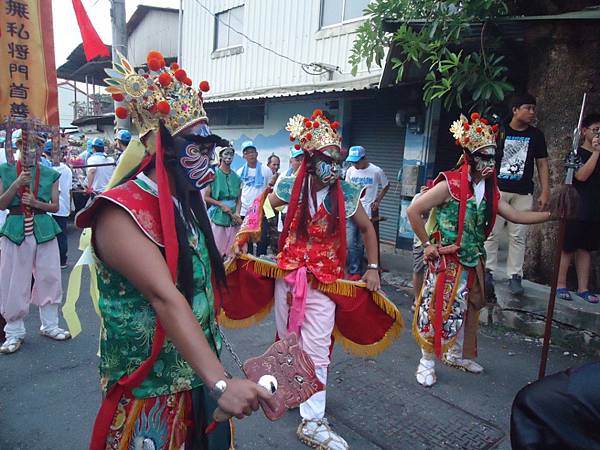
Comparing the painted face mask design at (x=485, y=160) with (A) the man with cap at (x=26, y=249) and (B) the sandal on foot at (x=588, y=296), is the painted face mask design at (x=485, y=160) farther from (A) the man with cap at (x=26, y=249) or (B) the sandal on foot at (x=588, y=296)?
(A) the man with cap at (x=26, y=249)

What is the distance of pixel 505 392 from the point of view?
3799mm

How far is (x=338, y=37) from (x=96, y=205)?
9.20m

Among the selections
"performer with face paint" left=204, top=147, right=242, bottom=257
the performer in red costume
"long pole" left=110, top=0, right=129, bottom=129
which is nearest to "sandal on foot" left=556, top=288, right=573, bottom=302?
the performer in red costume

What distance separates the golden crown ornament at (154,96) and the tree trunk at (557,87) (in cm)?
465

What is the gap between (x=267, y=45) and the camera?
38.6ft

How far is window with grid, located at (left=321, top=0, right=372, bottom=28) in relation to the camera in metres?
9.30

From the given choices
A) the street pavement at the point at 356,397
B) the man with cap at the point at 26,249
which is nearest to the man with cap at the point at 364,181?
the street pavement at the point at 356,397

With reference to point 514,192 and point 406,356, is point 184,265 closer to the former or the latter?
point 406,356

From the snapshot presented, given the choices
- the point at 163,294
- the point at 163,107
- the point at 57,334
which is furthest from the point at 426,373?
the point at 57,334

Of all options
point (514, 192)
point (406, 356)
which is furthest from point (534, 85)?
point (406, 356)

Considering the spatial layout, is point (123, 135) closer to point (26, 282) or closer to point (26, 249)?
point (26, 249)

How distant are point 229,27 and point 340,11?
Answer: 443 centimetres

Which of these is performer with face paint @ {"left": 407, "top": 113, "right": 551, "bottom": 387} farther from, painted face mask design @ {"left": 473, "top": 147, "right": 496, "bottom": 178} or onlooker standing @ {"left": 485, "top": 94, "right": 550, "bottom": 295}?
onlooker standing @ {"left": 485, "top": 94, "right": 550, "bottom": 295}

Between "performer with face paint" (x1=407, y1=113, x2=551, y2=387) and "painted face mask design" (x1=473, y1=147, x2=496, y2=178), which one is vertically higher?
"painted face mask design" (x1=473, y1=147, x2=496, y2=178)
